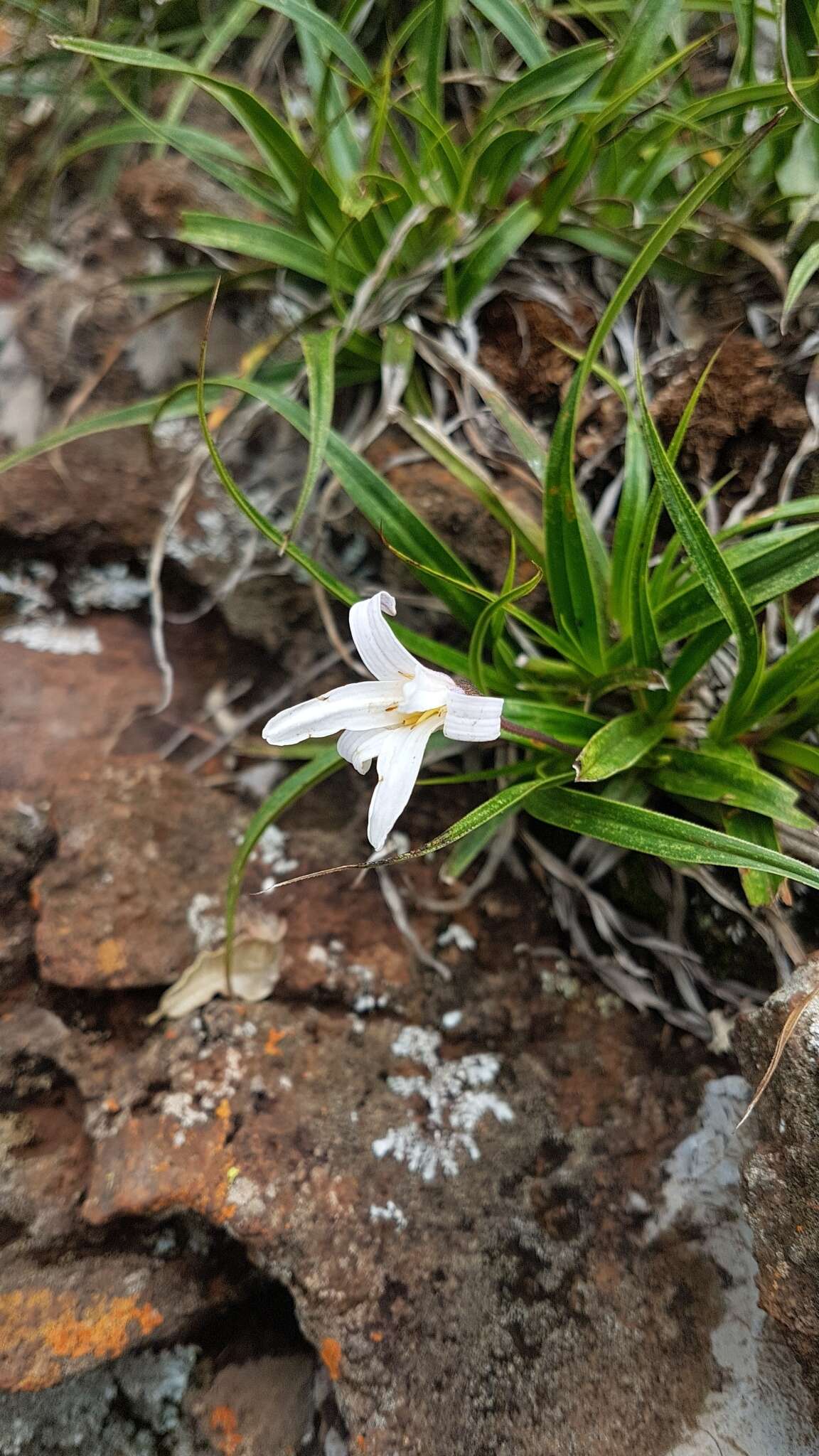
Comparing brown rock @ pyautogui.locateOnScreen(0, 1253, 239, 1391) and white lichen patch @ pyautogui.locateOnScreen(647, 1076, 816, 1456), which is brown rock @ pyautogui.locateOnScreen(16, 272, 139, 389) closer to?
brown rock @ pyautogui.locateOnScreen(0, 1253, 239, 1391)

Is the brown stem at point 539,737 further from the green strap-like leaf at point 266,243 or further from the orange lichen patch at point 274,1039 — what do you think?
the green strap-like leaf at point 266,243

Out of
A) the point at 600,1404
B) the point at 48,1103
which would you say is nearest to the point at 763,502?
the point at 600,1404

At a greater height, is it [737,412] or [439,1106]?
[737,412]

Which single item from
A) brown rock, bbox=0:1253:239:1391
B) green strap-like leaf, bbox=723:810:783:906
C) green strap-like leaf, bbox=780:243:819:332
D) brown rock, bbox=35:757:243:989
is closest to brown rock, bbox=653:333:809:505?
green strap-like leaf, bbox=780:243:819:332

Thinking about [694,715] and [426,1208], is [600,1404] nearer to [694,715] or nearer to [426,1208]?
[426,1208]

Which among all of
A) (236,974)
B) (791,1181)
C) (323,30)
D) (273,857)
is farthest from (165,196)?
(791,1181)

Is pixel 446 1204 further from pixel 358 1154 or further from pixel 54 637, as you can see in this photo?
pixel 54 637
